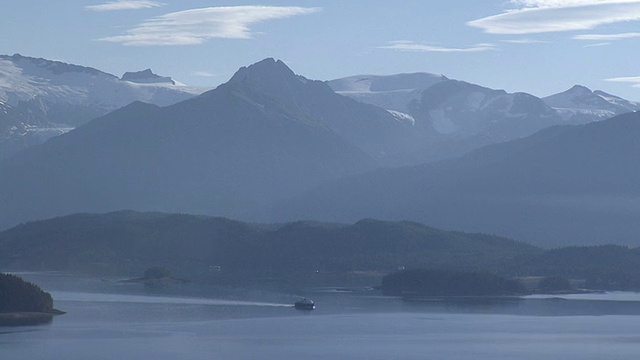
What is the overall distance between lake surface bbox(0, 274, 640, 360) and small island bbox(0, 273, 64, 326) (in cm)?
134

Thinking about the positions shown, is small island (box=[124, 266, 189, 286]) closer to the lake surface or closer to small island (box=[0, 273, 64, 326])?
the lake surface

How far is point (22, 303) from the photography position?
107438 mm

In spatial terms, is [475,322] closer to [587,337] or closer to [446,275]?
[587,337]

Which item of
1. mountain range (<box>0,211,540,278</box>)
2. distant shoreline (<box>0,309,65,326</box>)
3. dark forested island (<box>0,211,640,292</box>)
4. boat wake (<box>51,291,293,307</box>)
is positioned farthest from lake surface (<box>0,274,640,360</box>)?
mountain range (<box>0,211,540,278</box>)

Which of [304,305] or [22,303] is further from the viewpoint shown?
[304,305]

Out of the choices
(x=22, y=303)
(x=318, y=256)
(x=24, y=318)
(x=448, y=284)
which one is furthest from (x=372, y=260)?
(x=24, y=318)

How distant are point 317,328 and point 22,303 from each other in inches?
766

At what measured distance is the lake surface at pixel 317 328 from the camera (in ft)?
298

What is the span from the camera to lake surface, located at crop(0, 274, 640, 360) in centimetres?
9094

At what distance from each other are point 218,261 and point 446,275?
51.4 metres

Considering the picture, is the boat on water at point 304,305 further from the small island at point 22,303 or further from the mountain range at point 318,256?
the mountain range at point 318,256

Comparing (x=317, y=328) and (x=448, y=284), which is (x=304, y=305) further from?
(x=448, y=284)

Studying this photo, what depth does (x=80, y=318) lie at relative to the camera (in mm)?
108312

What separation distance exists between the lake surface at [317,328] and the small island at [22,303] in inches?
52.9
